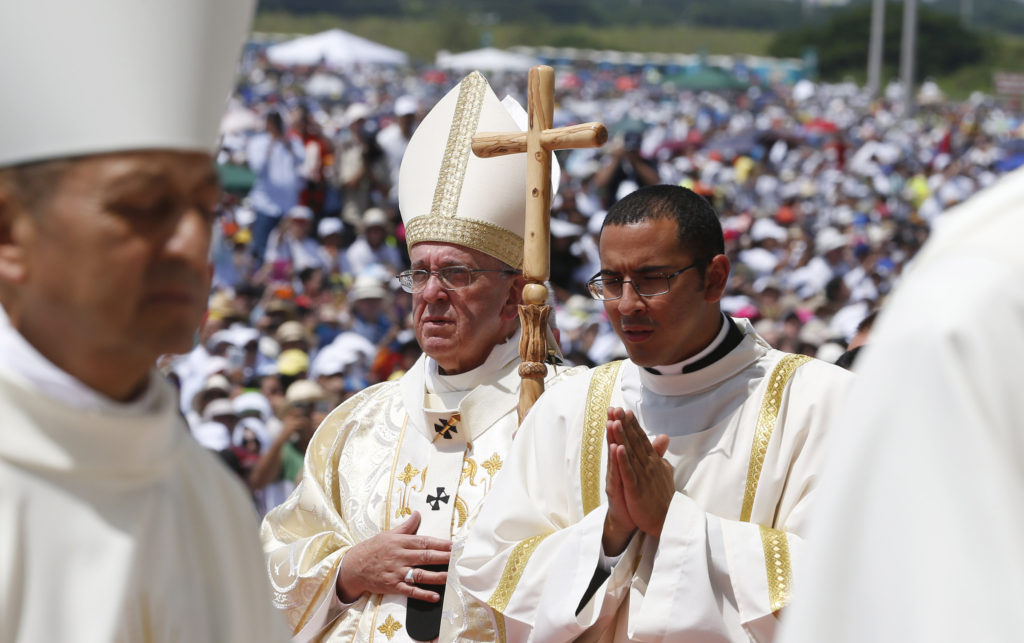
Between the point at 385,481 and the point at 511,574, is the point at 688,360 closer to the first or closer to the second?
the point at 511,574

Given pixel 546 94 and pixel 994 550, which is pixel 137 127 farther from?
pixel 546 94

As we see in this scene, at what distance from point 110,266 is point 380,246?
12.3 metres

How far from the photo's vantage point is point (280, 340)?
34.3ft

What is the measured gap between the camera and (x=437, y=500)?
427 centimetres

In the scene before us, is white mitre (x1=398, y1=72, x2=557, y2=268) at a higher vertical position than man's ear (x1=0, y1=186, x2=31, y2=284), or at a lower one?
lower

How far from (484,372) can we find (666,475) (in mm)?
1163

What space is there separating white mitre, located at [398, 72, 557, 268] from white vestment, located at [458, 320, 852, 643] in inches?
32.8

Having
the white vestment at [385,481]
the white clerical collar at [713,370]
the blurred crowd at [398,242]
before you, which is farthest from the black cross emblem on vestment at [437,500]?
the blurred crowd at [398,242]

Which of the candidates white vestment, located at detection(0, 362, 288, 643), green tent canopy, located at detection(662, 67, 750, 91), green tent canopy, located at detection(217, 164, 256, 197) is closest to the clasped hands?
white vestment, located at detection(0, 362, 288, 643)

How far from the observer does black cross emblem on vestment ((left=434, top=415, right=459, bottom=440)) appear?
14.3ft

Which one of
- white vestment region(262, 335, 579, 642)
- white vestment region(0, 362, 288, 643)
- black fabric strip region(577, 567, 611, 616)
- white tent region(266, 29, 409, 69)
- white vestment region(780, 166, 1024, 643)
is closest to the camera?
white vestment region(780, 166, 1024, 643)

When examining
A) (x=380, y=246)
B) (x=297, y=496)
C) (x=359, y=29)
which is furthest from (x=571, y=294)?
(x=359, y=29)

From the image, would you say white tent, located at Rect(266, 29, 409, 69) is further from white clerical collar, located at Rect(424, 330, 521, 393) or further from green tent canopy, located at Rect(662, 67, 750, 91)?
white clerical collar, located at Rect(424, 330, 521, 393)

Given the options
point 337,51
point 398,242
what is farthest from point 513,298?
point 337,51
